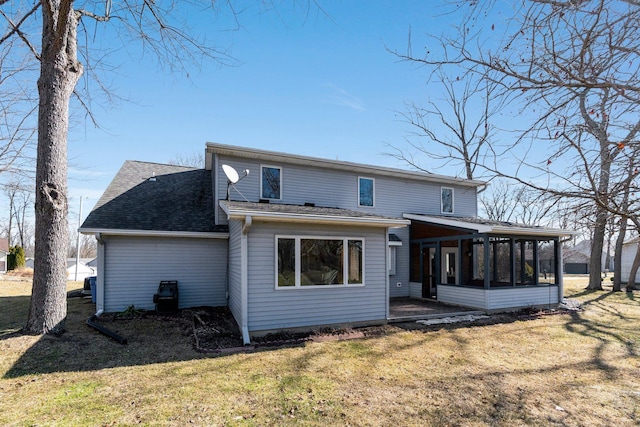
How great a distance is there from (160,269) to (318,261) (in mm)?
5207

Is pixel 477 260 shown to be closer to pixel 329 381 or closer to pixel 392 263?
pixel 392 263

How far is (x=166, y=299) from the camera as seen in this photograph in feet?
30.8

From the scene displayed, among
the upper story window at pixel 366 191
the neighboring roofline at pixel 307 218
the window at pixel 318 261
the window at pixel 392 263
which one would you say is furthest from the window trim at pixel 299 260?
the window at pixel 392 263

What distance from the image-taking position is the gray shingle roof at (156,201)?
983 centimetres

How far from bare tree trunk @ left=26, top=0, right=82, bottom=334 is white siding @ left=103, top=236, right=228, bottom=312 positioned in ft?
8.39

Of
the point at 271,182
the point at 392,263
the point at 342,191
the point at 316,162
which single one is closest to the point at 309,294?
the point at 271,182

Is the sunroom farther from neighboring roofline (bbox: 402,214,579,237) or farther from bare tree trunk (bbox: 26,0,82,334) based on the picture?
bare tree trunk (bbox: 26,0,82,334)

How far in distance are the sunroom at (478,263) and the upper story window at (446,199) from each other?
1.93 meters

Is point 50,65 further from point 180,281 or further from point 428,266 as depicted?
point 428,266

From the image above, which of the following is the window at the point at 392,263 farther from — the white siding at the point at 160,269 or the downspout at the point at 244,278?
the downspout at the point at 244,278

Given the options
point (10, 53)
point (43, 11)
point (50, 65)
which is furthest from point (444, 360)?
point (10, 53)

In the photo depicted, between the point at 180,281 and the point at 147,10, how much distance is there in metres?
7.04

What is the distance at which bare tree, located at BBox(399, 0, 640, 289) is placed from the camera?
318 centimetres

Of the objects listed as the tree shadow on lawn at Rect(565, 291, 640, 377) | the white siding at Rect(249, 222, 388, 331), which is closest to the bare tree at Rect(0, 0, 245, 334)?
the white siding at Rect(249, 222, 388, 331)
